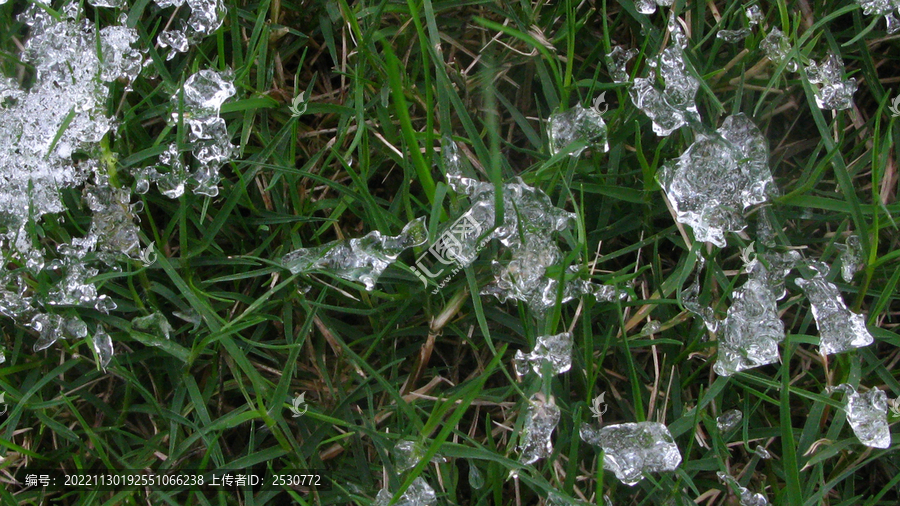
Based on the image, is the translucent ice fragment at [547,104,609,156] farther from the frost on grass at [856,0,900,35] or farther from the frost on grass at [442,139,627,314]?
the frost on grass at [856,0,900,35]

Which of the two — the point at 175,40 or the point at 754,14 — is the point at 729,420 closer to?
the point at 754,14

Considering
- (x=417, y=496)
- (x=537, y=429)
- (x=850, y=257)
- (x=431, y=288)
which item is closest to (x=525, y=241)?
(x=431, y=288)

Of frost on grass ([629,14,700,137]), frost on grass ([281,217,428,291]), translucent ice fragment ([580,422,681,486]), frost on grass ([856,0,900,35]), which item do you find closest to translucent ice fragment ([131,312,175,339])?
frost on grass ([281,217,428,291])

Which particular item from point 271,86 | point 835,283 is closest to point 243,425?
point 271,86

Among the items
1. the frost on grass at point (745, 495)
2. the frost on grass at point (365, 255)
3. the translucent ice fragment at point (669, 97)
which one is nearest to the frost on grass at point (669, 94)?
the translucent ice fragment at point (669, 97)

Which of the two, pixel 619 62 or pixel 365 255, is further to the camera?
pixel 619 62

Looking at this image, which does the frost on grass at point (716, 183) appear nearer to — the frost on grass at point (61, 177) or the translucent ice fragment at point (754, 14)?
the translucent ice fragment at point (754, 14)
